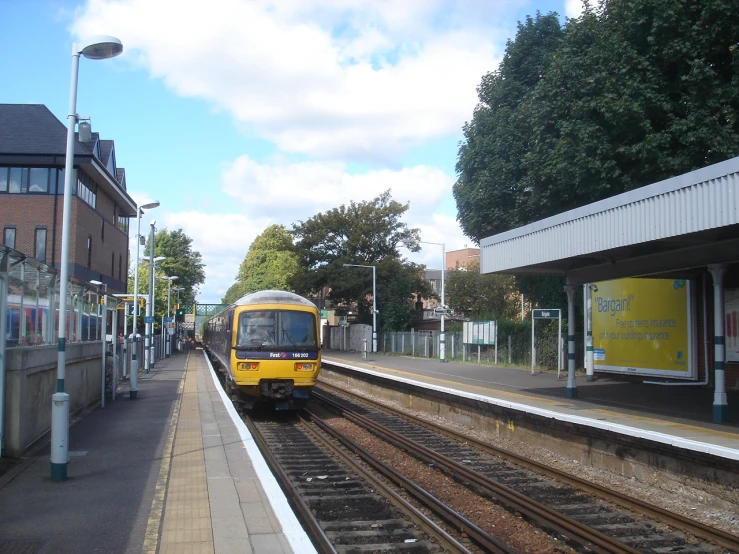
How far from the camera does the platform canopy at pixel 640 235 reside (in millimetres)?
10508

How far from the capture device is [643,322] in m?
19.8

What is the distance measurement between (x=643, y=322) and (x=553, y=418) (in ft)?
28.6

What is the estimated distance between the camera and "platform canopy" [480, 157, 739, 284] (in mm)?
10508

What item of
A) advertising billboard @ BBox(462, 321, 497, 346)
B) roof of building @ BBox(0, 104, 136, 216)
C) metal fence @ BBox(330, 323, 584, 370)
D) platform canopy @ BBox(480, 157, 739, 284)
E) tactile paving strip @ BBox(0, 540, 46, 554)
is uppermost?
roof of building @ BBox(0, 104, 136, 216)

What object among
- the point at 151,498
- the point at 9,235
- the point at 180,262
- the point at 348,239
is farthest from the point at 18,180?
the point at 180,262

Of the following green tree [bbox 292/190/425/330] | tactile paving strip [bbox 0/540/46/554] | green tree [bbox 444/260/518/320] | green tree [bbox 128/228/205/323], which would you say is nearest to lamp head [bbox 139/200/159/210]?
tactile paving strip [bbox 0/540/46/554]

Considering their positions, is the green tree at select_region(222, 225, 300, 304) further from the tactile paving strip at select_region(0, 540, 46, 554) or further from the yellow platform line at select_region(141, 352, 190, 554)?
the tactile paving strip at select_region(0, 540, 46, 554)

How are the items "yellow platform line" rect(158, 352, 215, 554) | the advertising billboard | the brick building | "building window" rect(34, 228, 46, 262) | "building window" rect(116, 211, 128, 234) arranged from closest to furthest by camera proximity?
1. "yellow platform line" rect(158, 352, 215, 554)
2. the advertising billboard
3. the brick building
4. "building window" rect(34, 228, 46, 262)
5. "building window" rect(116, 211, 128, 234)

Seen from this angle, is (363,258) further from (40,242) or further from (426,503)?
(426,503)

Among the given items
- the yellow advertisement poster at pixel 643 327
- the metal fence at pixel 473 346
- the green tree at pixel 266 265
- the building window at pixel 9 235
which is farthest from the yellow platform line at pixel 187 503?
the green tree at pixel 266 265

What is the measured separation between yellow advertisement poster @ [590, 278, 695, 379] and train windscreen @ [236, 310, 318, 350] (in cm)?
944

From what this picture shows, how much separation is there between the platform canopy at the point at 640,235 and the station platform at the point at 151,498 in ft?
23.8

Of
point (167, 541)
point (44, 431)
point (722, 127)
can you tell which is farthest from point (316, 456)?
point (722, 127)

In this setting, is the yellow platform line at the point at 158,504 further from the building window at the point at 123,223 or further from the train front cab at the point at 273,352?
the building window at the point at 123,223
